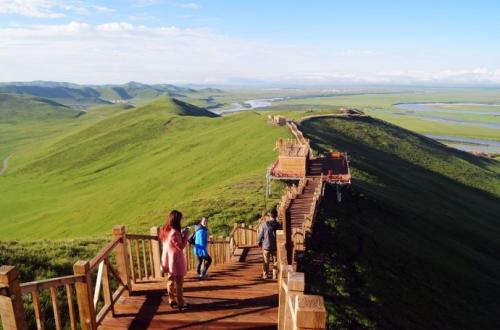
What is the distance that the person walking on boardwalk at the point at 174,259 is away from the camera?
8.87m

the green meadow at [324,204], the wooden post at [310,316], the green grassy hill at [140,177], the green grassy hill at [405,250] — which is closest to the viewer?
the wooden post at [310,316]

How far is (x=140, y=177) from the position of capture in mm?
54562

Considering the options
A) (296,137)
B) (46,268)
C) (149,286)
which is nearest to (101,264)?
(149,286)

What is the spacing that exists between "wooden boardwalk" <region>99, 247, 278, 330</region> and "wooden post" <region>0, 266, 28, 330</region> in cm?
262

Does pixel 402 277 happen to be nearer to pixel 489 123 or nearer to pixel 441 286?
pixel 441 286

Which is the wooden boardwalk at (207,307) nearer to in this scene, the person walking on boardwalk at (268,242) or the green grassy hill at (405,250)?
the person walking on boardwalk at (268,242)

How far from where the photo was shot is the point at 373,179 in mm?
41344

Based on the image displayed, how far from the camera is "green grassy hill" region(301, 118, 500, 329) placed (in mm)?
15664

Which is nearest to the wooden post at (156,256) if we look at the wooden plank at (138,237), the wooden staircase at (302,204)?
the wooden plank at (138,237)

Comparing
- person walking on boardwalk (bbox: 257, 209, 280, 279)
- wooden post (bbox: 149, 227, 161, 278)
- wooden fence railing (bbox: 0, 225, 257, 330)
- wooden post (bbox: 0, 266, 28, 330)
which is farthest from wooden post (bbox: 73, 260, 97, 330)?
person walking on boardwalk (bbox: 257, 209, 280, 279)

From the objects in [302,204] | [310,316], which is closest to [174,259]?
[310,316]

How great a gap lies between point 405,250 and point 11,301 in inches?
888

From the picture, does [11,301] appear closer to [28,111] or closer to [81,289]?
[81,289]

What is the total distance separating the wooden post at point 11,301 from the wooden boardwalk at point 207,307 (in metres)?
2.62
